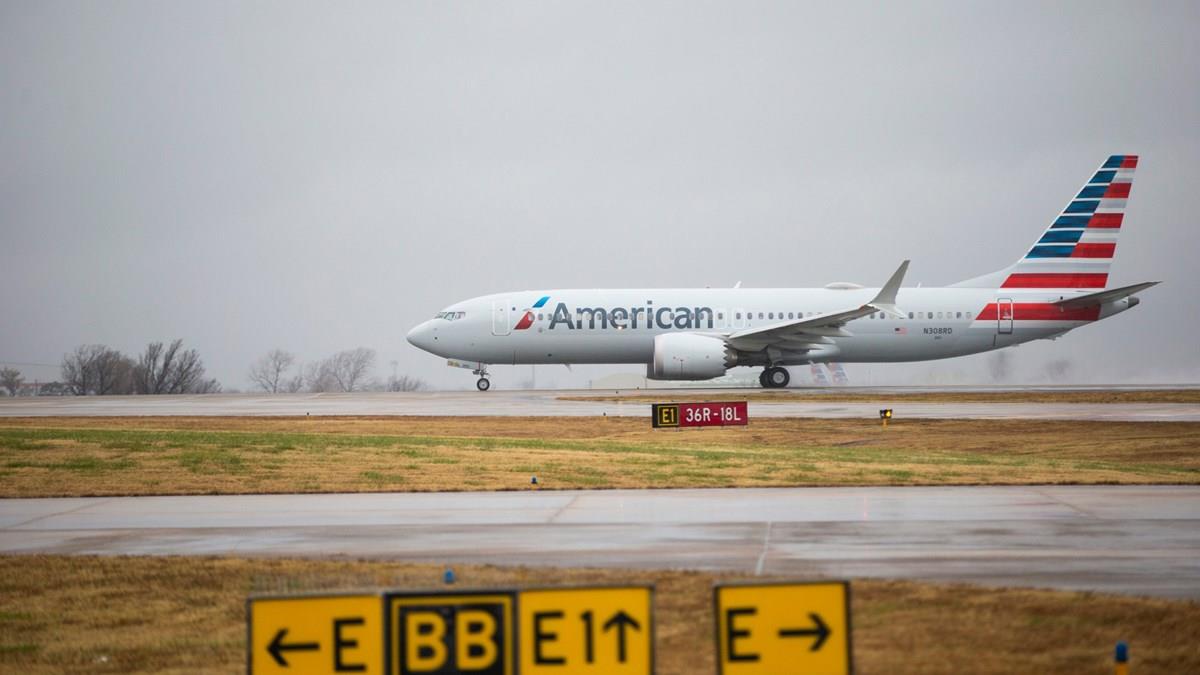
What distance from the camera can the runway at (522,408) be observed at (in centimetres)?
3047

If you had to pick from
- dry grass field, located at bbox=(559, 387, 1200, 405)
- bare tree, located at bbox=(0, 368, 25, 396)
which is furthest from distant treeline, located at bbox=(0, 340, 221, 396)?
dry grass field, located at bbox=(559, 387, 1200, 405)

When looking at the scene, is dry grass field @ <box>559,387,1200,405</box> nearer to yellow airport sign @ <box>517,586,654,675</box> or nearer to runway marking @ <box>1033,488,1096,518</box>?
runway marking @ <box>1033,488,1096,518</box>

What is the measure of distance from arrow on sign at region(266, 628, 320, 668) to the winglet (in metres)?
35.7

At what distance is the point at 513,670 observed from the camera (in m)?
5.45

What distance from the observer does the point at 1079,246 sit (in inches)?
1885

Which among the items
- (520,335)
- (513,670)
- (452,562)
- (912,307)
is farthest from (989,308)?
(513,670)

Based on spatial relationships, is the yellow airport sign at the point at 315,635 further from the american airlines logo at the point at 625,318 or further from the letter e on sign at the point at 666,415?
the american airlines logo at the point at 625,318

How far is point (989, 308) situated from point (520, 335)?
60.5ft

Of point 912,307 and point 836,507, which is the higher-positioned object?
point 912,307

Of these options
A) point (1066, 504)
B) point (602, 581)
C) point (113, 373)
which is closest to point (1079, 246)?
point (1066, 504)

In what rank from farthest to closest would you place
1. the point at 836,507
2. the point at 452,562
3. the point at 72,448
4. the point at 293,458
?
the point at 72,448, the point at 293,458, the point at 836,507, the point at 452,562

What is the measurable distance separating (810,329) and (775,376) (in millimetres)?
3259

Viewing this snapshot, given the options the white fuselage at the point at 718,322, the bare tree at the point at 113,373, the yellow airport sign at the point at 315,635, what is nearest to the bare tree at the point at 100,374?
the bare tree at the point at 113,373

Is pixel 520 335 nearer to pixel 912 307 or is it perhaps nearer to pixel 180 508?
pixel 912 307
